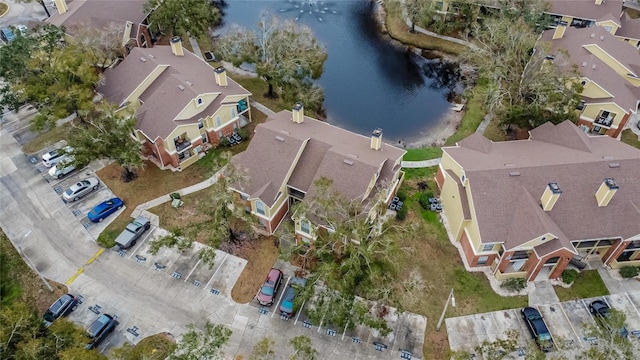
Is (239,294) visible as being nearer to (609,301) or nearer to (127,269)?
(127,269)

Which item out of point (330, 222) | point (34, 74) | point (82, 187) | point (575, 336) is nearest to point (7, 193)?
point (82, 187)

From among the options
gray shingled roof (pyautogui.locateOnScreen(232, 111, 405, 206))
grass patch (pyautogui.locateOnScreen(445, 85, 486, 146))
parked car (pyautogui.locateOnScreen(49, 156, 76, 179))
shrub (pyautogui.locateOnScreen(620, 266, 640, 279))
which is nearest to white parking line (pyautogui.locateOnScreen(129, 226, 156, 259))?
gray shingled roof (pyautogui.locateOnScreen(232, 111, 405, 206))

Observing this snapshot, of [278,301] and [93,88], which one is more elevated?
[93,88]

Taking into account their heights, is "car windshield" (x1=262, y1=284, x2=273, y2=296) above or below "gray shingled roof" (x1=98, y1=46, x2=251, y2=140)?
below

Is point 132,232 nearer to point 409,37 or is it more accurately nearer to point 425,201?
point 425,201

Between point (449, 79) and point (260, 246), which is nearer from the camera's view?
point (260, 246)

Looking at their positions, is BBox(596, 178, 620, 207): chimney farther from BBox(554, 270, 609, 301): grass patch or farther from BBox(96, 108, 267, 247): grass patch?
BBox(96, 108, 267, 247): grass patch
